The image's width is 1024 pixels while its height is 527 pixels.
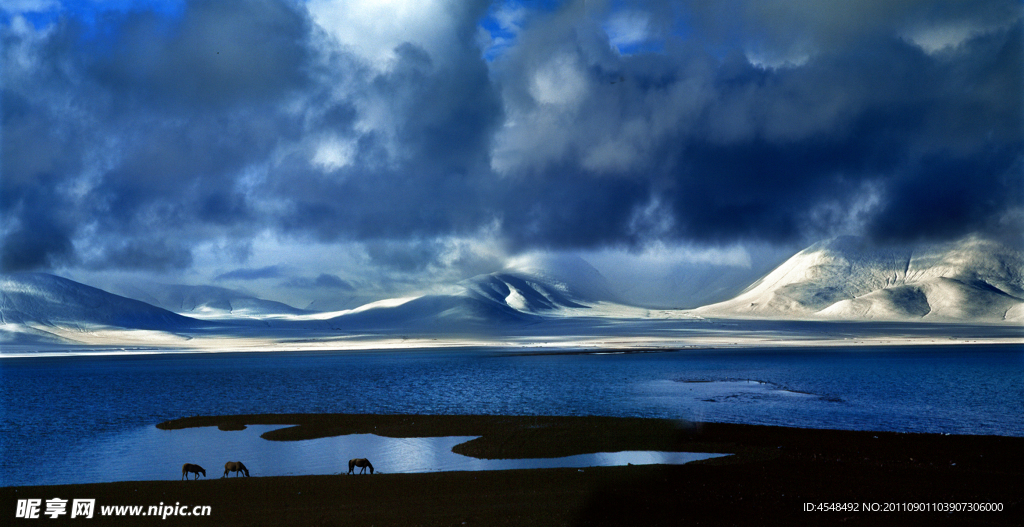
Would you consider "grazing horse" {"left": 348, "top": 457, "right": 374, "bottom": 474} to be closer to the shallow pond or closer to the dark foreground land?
the shallow pond

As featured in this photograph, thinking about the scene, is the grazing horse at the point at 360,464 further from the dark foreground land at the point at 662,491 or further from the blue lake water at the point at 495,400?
the blue lake water at the point at 495,400

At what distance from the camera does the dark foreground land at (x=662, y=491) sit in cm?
2123

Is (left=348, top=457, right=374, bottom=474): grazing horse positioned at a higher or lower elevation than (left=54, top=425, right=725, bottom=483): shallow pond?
higher

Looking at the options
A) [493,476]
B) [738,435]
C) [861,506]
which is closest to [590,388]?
[738,435]

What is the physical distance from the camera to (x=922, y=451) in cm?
3134

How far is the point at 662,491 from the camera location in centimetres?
2423

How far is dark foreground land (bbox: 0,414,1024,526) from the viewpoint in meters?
21.2

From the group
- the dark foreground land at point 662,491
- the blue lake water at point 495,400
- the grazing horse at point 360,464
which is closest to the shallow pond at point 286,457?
the blue lake water at point 495,400

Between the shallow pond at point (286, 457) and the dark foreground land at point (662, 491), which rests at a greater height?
the dark foreground land at point (662, 491)

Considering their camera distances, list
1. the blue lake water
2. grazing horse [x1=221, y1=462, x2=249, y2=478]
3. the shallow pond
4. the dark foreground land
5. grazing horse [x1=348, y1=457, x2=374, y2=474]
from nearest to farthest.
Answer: the dark foreground land → grazing horse [x1=221, y1=462, x2=249, y2=478] → grazing horse [x1=348, y1=457, x2=374, y2=474] → the shallow pond → the blue lake water

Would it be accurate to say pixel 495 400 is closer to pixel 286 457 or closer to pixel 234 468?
pixel 286 457

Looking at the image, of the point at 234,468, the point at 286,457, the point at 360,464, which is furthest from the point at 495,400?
the point at 234,468

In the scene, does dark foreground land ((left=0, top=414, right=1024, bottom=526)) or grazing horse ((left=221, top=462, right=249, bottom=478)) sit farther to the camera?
grazing horse ((left=221, top=462, right=249, bottom=478))

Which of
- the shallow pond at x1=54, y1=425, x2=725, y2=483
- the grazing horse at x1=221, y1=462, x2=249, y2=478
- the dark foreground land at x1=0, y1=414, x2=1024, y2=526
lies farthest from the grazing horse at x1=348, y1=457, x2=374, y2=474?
the grazing horse at x1=221, y1=462, x2=249, y2=478
